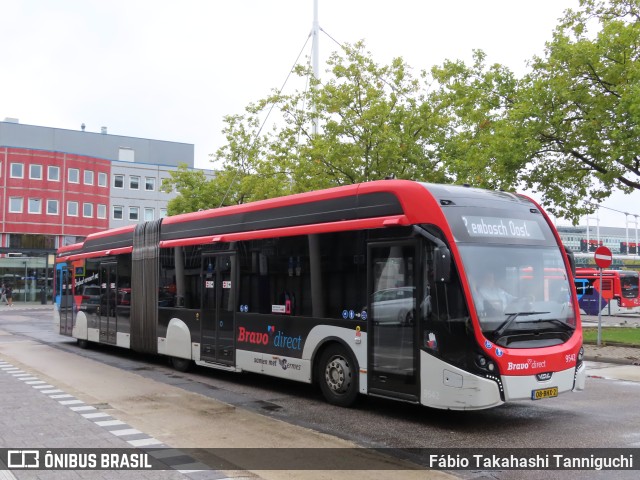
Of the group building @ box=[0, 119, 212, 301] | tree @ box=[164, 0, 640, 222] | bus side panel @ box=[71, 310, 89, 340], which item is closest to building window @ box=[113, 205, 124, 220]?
building @ box=[0, 119, 212, 301]

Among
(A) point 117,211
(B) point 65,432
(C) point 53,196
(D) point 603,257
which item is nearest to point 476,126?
(D) point 603,257

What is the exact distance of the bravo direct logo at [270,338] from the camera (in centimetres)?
1043

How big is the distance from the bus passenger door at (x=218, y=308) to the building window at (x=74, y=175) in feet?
174

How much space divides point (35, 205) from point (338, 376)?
184ft

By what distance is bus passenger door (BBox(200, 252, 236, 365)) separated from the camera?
1212cm

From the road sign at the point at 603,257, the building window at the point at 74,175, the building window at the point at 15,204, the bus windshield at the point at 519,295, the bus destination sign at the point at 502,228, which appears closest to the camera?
the bus windshield at the point at 519,295

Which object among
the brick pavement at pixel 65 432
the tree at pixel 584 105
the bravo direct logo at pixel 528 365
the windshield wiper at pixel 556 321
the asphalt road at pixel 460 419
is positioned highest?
the tree at pixel 584 105

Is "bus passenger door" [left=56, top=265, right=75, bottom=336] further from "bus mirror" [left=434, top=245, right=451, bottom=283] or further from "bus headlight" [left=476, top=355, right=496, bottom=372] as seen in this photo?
"bus headlight" [left=476, top=355, right=496, bottom=372]

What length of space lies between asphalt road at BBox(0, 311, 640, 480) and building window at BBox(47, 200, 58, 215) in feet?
170

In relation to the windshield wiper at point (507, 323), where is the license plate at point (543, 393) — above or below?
below

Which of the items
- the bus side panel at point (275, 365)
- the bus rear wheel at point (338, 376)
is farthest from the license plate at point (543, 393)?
the bus side panel at point (275, 365)

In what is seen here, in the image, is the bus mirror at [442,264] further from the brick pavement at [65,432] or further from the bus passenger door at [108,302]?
the bus passenger door at [108,302]

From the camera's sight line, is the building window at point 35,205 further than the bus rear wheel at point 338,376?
→ Yes

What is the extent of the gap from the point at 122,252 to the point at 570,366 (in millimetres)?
11543
